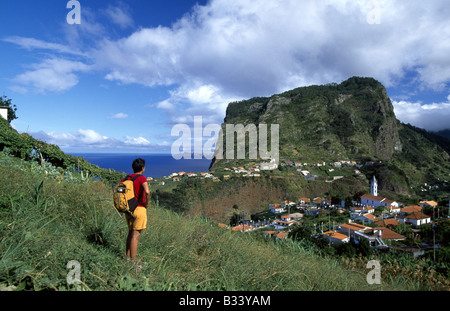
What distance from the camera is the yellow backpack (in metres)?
2.37

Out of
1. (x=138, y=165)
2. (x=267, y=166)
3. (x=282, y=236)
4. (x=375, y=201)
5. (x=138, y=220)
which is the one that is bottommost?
(x=375, y=201)

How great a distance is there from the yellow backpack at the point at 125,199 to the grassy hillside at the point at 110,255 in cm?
47

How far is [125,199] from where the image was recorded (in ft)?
7.80

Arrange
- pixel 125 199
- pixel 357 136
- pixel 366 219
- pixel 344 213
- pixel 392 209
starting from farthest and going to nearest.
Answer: pixel 357 136 < pixel 392 209 < pixel 344 213 < pixel 366 219 < pixel 125 199

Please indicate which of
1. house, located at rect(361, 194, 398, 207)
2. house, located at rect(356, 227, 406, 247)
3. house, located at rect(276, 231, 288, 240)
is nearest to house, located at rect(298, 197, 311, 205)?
house, located at rect(361, 194, 398, 207)

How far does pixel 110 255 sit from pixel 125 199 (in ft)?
2.04

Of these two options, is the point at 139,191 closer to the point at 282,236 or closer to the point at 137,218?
the point at 137,218

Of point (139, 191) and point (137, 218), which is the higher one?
point (139, 191)

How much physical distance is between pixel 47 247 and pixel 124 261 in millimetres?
679

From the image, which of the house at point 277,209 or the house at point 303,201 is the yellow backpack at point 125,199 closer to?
the house at point 277,209

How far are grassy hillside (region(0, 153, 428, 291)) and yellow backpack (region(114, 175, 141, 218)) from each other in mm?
469

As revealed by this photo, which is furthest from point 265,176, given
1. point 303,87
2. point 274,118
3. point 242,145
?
point 303,87

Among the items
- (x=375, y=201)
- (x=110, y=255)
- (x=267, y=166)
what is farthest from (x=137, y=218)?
(x=267, y=166)
